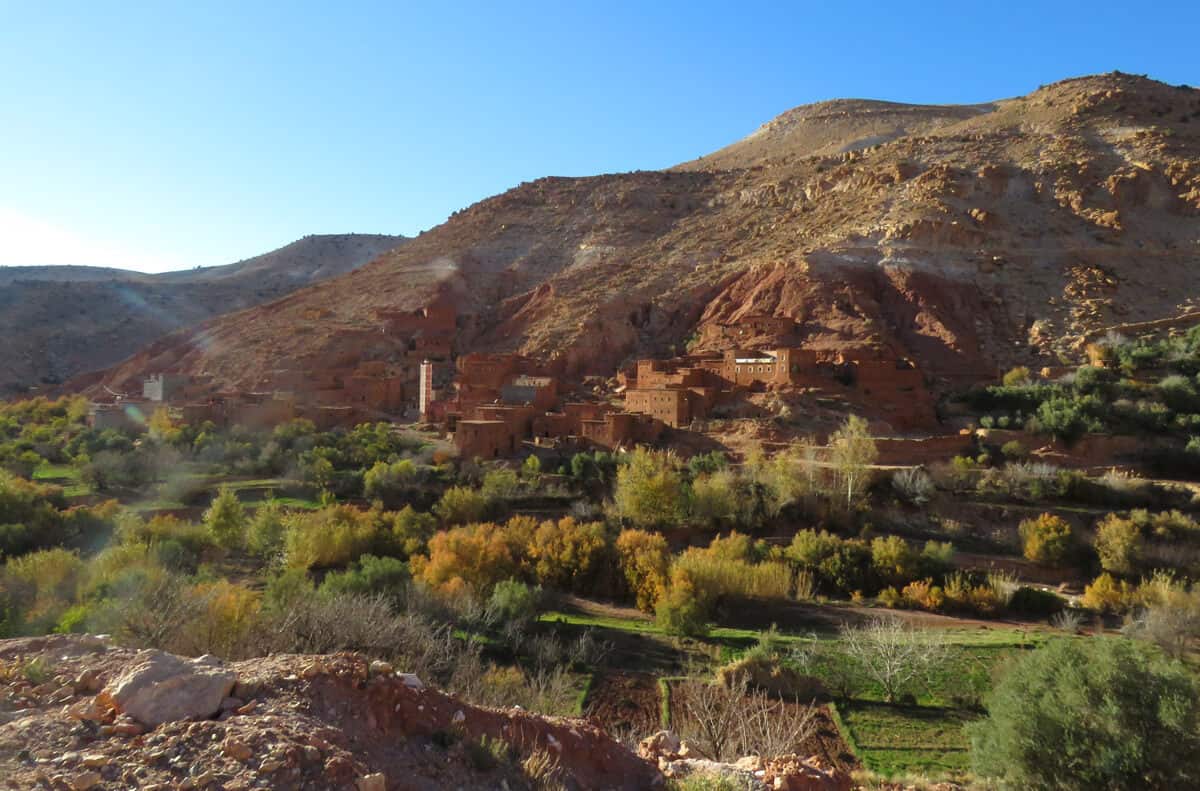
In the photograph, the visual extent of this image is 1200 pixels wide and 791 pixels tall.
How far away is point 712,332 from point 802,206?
14.1 meters

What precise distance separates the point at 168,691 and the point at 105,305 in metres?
67.0

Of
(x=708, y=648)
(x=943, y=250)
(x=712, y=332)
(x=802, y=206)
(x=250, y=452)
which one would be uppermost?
(x=802, y=206)

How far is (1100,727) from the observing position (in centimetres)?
691

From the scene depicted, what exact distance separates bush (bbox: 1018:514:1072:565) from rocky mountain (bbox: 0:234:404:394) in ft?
162

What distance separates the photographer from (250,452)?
2498 centimetres

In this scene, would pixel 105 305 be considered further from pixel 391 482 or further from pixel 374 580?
pixel 374 580

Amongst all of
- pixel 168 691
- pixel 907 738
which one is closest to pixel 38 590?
pixel 168 691

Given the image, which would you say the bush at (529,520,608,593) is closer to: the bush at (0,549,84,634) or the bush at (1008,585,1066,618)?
the bush at (0,549,84,634)

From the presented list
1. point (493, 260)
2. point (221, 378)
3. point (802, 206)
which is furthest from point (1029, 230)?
point (221, 378)

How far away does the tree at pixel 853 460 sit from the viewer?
20266 millimetres

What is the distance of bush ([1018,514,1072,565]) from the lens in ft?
59.6

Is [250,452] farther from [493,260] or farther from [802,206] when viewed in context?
[802,206]

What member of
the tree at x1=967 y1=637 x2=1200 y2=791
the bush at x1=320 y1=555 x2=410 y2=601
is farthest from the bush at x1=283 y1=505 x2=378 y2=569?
the tree at x1=967 y1=637 x2=1200 y2=791

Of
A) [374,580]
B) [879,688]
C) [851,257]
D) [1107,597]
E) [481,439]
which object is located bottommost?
[1107,597]
